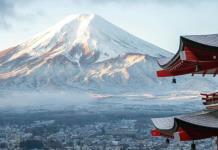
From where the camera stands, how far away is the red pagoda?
1641cm

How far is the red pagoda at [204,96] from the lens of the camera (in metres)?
16.4

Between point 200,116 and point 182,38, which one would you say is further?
point 200,116

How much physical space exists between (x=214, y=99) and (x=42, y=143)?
104m

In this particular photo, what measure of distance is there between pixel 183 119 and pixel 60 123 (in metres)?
169

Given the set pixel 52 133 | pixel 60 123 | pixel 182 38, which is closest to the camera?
pixel 182 38

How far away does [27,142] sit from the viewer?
119m

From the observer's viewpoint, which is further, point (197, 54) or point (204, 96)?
point (204, 96)

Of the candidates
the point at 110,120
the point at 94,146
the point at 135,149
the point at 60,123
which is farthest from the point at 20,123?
the point at 135,149

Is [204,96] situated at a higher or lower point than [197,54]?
lower

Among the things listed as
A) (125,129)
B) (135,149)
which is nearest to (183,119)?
(135,149)

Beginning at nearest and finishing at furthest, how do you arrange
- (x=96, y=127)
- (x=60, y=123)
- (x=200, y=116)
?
(x=200, y=116)
(x=96, y=127)
(x=60, y=123)

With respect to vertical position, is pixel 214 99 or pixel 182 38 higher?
pixel 182 38

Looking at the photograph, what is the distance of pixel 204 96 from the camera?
1845cm

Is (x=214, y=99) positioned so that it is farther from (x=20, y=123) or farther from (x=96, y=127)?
(x=20, y=123)
